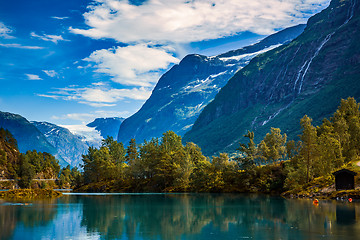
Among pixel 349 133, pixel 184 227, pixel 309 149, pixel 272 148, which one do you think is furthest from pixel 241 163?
pixel 184 227

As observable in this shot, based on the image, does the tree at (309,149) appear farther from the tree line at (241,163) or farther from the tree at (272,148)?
the tree at (272,148)

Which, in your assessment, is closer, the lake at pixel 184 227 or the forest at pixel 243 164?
the lake at pixel 184 227

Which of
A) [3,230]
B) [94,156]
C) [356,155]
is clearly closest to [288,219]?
[3,230]

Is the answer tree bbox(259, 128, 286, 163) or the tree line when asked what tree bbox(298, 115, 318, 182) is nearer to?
the tree line

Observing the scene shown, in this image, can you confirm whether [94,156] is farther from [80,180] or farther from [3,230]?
[3,230]

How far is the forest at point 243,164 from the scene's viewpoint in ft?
356

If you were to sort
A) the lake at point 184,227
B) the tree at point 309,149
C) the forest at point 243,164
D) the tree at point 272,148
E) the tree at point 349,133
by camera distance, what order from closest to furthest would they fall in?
the lake at point 184,227
the tree at point 309,149
the forest at point 243,164
the tree at point 349,133
the tree at point 272,148

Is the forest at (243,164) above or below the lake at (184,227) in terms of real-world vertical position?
above

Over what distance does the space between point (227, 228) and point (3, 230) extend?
2588cm

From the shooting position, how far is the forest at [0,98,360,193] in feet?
356

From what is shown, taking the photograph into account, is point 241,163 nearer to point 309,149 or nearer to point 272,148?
point 272,148

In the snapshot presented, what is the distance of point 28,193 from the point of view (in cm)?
12644

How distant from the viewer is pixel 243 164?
136m

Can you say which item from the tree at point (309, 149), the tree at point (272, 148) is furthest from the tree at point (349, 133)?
the tree at point (272, 148)
